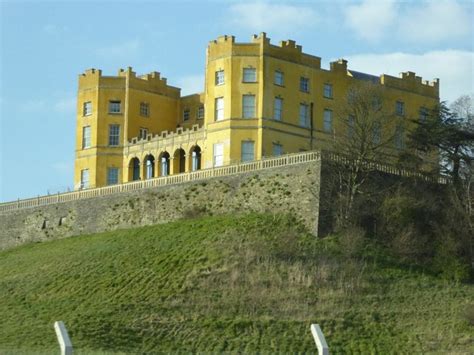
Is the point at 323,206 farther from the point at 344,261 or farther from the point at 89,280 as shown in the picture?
the point at 89,280

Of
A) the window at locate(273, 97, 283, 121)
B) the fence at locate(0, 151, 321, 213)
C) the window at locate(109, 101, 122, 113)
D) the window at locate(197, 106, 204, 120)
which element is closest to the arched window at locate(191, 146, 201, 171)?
the fence at locate(0, 151, 321, 213)

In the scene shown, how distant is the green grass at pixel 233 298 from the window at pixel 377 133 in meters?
7.57

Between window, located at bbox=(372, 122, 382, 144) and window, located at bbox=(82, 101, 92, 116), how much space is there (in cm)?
2463

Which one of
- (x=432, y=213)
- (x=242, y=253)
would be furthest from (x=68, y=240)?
(x=432, y=213)

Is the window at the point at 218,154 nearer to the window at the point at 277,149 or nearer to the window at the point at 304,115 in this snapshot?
the window at the point at 277,149

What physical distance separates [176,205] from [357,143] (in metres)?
11.6

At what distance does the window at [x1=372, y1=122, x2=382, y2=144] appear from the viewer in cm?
6519

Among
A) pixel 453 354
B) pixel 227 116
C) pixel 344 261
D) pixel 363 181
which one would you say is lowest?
pixel 453 354

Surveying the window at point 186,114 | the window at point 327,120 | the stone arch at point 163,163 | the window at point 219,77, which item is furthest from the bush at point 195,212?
the window at point 186,114

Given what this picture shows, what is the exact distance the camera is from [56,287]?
60.8 m

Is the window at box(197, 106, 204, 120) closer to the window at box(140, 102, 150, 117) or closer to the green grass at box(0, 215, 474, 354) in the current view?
the window at box(140, 102, 150, 117)

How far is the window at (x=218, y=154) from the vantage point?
7185 centimetres

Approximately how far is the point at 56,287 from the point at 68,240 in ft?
41.9

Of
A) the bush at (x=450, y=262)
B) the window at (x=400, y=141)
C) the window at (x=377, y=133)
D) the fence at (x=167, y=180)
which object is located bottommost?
the bush at (x=450, y=262)
